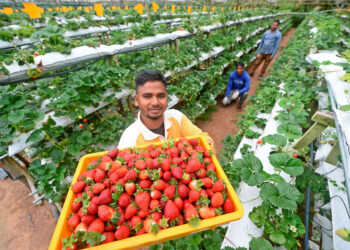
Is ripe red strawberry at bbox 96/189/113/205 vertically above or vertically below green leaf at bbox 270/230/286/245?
above

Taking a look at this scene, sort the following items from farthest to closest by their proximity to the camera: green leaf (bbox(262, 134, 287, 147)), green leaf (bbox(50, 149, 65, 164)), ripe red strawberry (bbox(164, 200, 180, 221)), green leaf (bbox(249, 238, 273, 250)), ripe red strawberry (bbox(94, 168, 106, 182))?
green leaf (bbox(50, 149, 65, 164)), green leaf (bbox(262, 134, 287, 147)), green leaf (bbox(249, 238, 273, 250)), ripe red strawberry (bbox(94, 168, 106, 182)), ripe red strawberry (bbox(164, 200, 180, 221))

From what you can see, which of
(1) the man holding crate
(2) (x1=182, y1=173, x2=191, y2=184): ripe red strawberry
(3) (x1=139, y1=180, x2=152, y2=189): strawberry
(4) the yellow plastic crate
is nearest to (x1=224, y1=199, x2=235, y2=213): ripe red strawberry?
(4) the yellow plastic crate

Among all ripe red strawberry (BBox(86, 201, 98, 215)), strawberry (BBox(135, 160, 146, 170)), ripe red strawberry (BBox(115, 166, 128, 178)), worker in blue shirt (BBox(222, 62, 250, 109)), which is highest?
strawberry (BBox(135, 160, 146, 170))

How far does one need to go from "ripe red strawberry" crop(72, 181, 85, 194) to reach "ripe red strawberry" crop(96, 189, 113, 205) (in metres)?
0.15

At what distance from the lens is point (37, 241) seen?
2.13 m

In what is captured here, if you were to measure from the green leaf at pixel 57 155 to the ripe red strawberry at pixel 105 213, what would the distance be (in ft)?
4.11

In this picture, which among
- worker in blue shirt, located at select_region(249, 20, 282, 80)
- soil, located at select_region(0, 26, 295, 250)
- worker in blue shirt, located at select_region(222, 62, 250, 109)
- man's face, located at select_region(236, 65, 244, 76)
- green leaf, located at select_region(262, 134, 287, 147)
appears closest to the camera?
green leaf, located at select_region(262, 134, 287, 147)

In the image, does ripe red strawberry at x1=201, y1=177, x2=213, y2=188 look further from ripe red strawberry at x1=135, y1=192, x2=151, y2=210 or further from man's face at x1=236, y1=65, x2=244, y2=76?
man's face at x1=236, y1=65, x2=244, y2=76

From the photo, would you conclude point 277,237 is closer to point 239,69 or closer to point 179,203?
point 179,203

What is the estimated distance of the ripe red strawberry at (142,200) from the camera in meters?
0.85

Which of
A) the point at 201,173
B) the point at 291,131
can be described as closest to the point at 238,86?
A: the point at 291,131

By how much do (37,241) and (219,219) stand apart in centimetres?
272

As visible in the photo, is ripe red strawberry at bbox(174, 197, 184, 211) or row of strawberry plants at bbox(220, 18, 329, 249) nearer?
ripe red strawberry at bbox(174, 197, 184, 211)

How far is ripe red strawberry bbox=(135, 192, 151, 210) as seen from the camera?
85 cm
